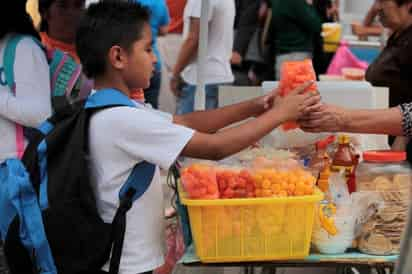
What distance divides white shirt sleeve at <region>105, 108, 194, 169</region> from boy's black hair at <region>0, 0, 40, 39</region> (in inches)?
35.3

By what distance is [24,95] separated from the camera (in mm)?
2799

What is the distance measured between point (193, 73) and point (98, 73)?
9.73 ft

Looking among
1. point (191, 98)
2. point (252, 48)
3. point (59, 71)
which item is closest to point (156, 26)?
point (191, 98)

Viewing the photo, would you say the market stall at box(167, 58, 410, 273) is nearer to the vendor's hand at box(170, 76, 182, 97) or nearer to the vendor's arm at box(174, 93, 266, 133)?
the vendor's arm at box(174, 93, 266, 133)

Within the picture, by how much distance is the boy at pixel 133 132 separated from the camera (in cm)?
219

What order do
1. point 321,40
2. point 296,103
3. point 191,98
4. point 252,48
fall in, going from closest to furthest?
point 296,103
point 191,98
point 321,40
point 252,48

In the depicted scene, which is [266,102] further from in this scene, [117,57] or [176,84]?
[176,84]

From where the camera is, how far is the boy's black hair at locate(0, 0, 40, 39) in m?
2.89

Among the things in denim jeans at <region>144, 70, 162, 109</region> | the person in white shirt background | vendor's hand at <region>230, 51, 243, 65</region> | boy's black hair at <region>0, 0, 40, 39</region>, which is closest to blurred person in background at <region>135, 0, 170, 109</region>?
denim jeans at <region>144, 70, 162, 109</region>

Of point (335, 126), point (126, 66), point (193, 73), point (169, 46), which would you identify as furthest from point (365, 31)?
point (126, 66)

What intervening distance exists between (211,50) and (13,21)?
2.38 meters

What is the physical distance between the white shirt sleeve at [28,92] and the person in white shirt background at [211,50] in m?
2.22

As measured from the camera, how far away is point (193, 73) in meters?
5.32

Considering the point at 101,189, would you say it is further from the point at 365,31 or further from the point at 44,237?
the point at 365,31
